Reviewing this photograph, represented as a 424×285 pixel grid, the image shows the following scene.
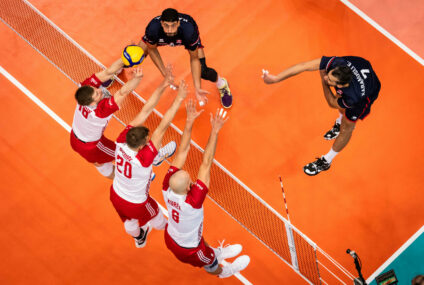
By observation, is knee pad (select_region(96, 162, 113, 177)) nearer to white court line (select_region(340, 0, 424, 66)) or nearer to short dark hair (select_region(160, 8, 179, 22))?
short dark hair (select_region(160, 8, 179, 22))

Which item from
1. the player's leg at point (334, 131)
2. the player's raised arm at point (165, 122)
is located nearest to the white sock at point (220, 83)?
the player's raised arm at point (165, 122)

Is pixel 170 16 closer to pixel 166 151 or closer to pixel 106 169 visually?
pixel 166 151

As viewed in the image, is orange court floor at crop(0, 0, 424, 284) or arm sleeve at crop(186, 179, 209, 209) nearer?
arm sleeve at crop(186, 179, 209, 209)

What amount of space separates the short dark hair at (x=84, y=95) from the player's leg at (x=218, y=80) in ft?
7.47

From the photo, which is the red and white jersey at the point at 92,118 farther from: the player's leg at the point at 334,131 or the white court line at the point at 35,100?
the player's leg at the point at 334,131

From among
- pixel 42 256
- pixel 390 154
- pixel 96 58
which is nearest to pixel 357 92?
pixel 390 154

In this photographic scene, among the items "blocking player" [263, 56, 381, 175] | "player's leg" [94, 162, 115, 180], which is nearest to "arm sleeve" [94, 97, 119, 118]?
"player's leg" [94, 162, 115, 180]

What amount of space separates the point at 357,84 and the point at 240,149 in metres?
2.74

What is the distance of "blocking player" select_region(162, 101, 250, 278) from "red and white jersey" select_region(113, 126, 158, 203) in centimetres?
38

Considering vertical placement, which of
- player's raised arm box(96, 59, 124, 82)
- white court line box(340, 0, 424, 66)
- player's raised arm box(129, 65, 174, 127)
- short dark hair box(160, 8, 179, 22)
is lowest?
player's raised arm box(96, 59, 124, 82)

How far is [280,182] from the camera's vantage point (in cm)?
787

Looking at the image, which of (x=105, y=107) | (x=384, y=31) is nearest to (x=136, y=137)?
(x=105, y=107)

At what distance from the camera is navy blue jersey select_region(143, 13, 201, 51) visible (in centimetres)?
689

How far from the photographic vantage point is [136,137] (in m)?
5.57
